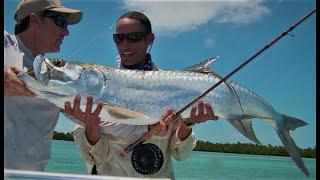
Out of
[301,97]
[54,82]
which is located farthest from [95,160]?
[301,97]

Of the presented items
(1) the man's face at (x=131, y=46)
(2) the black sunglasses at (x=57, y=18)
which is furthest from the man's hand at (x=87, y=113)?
(2) the black sunglasses at (x=57, y=18)

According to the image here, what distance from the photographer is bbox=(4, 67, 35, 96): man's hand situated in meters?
3.65

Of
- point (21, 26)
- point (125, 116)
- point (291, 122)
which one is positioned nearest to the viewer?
point (291, 122)

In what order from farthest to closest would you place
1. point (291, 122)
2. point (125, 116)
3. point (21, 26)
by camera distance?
point (21, 26) < point (125, 116) < point (291, 122)

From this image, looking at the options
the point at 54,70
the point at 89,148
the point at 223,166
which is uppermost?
the point at 54,70

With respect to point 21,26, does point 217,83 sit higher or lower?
lower

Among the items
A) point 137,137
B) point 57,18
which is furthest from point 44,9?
point 137,137

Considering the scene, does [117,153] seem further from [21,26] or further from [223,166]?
[21,26]

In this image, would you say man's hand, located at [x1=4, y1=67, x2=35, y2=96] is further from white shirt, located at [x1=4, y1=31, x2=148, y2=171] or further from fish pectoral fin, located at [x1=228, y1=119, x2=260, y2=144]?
fish pectoral fin, located at [x1=228, y1=119, x2=260, y2=144]

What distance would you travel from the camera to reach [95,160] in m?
3.75

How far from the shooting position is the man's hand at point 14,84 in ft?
12.0

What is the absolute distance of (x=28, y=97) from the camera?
3678 millimetres

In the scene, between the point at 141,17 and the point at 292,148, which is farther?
the point at 141,17

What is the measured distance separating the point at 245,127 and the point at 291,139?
0.76 ft
